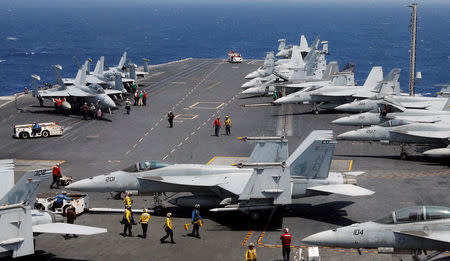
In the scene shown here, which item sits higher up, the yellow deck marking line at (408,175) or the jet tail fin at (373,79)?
the jet tail fin at (373,79)

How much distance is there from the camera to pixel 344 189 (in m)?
26.9

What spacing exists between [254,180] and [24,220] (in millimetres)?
10200

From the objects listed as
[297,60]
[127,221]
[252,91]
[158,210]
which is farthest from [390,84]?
[127,221]

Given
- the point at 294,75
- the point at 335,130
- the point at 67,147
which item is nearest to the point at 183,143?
the point at 67,147

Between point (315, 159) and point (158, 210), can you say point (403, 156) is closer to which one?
point (315, 159)

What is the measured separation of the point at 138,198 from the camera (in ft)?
104

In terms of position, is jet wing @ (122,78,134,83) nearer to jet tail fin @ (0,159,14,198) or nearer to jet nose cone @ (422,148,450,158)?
jet nose cone @ (422,148,450,158)

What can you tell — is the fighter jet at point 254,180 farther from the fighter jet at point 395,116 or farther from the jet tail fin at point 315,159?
the fighter jet at point 395,116

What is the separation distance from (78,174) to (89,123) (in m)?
16.0

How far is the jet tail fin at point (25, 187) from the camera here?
21812 mm

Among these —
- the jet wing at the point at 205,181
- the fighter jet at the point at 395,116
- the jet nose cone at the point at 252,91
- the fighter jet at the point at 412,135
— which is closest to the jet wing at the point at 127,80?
the jet nose cone at the point at 252,91

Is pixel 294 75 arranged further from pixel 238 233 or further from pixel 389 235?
pixel 389 235

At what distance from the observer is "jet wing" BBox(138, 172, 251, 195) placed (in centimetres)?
2748

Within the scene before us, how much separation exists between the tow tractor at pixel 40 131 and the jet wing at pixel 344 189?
87.6ft
